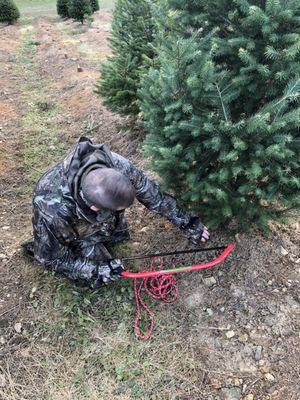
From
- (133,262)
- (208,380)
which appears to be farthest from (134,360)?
(133,262)

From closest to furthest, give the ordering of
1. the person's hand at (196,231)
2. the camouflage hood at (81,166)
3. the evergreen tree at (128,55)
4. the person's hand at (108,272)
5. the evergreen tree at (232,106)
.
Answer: the evergreen tree at (232,106)
the camouflage hood at (81,166)
the person's hand at (108,272)
the person's hand at (196,231)
the evergreen tree at (128,55)

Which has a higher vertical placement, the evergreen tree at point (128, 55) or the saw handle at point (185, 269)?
the evergreen tree at point (128, 55)

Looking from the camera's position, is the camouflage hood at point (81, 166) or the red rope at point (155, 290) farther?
the red rope at point (155, 290)

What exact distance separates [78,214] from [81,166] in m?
0.38

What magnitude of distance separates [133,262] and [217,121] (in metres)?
1.76

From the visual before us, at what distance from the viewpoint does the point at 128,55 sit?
225 inches

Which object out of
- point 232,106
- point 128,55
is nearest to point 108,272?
point 232,106

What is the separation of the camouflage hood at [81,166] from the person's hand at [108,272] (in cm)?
64

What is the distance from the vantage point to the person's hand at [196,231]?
3.82 metres

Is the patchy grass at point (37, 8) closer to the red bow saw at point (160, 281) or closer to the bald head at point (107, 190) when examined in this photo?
the red bow saw at point (160, 281)

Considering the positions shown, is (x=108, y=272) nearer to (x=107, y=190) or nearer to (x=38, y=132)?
(x=107, y=190)

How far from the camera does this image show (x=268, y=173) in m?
3.27

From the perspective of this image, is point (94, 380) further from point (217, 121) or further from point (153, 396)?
point (217, 121)

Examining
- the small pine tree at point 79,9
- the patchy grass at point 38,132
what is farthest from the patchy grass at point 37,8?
the patchy grass at point 38,132
